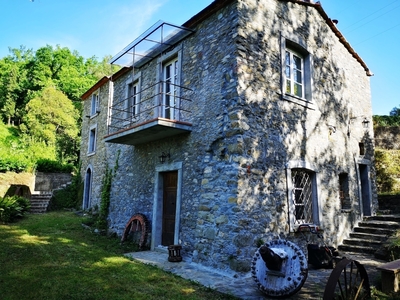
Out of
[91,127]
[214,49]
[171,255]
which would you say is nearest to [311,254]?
[171,255]

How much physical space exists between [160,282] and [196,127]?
3.63 metres

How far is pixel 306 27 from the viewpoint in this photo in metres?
8.50

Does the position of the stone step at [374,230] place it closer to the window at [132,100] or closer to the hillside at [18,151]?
the window at [132,100]

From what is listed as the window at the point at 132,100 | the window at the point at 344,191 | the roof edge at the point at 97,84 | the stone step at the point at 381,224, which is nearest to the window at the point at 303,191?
the window at the point at 344,191

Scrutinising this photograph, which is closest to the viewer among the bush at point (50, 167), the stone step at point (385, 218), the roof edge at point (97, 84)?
the stone step at point (385, 218)

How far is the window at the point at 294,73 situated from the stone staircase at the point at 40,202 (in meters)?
13.5

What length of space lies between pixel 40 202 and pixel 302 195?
1372 cm

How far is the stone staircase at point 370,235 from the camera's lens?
7941mm

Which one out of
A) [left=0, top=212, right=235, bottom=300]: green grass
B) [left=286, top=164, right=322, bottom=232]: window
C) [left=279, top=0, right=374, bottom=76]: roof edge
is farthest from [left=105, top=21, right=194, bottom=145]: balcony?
[left=279, top=0, right=374, bottom=76]: roof edge

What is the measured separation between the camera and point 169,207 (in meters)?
8.16

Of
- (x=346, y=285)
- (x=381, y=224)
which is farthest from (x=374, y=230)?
(x=346, y=285)

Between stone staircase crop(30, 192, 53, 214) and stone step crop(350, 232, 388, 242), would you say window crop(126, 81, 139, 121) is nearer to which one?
stone step crop(350, 232, 388, 242)

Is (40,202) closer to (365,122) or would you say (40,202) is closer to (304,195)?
(304,195)

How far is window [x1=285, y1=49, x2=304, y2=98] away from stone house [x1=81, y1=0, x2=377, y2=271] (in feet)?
0.10
